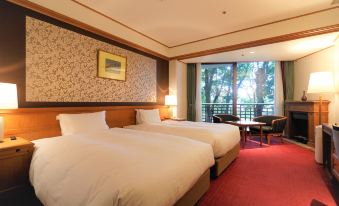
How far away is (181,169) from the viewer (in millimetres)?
1564

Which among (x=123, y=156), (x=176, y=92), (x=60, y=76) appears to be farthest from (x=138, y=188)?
(x=176, y=92)

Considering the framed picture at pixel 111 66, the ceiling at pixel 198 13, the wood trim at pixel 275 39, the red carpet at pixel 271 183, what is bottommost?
the red carpet at pixel 271 183

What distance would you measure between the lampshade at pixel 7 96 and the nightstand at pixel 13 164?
406 mm

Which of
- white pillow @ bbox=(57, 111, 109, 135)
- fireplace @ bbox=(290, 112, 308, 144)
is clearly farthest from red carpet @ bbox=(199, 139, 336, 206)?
white pillow @ bbox=(57, 111, 109, 135)

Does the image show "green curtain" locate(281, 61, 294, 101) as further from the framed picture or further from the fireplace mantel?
the framed picture

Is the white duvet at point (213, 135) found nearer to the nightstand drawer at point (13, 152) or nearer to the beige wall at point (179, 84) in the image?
the nightstand drawer at point (13, 152)

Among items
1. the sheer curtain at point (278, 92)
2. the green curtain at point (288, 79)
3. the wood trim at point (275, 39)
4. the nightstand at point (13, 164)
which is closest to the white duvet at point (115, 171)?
the nightstand at point (13, 164)

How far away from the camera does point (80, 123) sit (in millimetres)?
2768

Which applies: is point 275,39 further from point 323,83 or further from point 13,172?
point 13,172

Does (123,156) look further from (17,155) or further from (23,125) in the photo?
(23,125)

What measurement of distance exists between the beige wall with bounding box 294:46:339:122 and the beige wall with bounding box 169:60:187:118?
3.39 m

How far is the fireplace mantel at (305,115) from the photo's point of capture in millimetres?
4391

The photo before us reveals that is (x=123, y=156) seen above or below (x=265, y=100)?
below

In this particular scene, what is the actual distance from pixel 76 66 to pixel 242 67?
5.23 m
